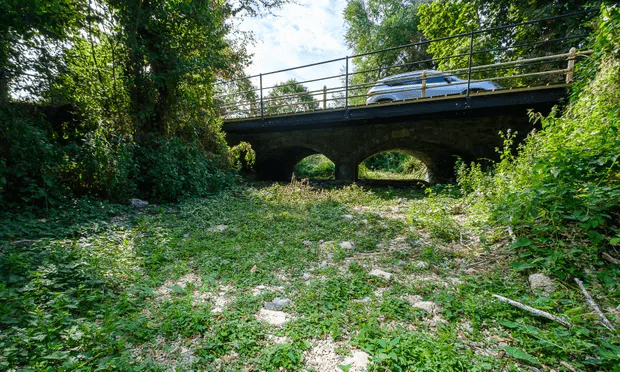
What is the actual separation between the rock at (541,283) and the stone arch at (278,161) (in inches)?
407

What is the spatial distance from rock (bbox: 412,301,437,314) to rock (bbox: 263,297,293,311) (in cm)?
113

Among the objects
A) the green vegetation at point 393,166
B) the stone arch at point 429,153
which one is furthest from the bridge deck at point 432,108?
the green vegetation at point 393,166

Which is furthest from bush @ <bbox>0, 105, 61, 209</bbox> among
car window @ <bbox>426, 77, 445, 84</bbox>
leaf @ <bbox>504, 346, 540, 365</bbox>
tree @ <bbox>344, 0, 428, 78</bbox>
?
tree @ <bbox>344, 0, 428, 78</bbox>

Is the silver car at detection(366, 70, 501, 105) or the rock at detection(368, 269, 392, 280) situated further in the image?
the silver car at detection(366, 70, 501, 105)

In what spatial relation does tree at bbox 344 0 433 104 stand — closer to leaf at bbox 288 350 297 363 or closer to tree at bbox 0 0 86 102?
tree at bbox 0 0 86 102

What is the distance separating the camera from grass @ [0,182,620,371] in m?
1.68

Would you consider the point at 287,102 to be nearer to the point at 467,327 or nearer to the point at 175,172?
the point at 175,172

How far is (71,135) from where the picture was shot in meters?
5.62

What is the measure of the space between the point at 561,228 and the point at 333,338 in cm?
266

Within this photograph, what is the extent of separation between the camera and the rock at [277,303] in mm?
2353

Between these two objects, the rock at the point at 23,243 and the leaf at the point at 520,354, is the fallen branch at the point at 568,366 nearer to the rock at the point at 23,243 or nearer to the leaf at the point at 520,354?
the leaf at the point at 520,354

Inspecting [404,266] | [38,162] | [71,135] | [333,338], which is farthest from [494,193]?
[71,135]

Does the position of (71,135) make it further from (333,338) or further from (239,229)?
(333,338)

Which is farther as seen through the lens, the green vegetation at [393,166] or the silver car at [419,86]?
the green vegetation at [393,166]
